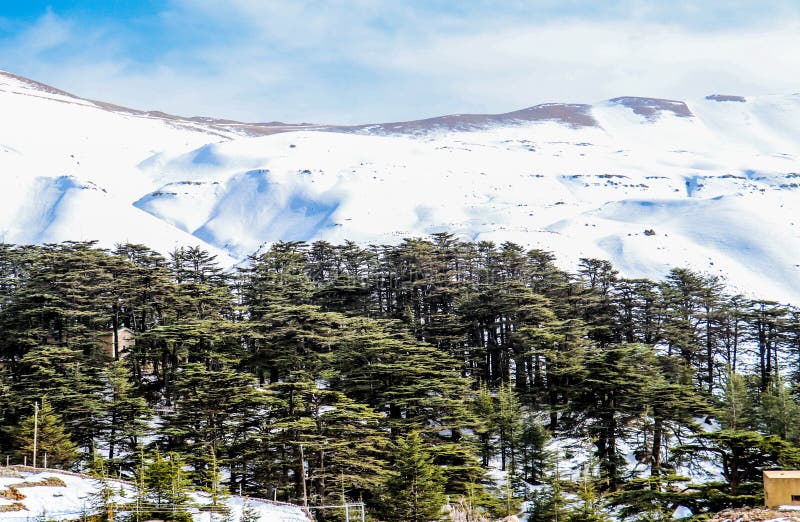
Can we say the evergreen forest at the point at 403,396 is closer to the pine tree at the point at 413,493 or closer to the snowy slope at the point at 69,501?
the pine tree at the point at 413,493

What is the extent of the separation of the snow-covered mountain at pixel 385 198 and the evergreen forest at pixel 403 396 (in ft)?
147

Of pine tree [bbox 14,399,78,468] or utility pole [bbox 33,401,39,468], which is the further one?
pine tree [bbox 14,399,78,468]

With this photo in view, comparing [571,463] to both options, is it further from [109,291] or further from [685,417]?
[109,291]

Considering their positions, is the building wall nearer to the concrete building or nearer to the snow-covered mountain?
the concrete building

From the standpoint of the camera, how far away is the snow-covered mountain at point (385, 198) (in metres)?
109

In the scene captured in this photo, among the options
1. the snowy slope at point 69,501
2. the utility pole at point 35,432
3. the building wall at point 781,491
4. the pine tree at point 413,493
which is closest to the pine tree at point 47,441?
the utility pole at point 35,432

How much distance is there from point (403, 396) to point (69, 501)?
18.3 m

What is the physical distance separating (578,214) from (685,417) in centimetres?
9999

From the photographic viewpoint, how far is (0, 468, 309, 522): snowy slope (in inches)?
935

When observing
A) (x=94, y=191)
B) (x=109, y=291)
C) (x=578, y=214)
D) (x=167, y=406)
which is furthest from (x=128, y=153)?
(x=167, y=406)

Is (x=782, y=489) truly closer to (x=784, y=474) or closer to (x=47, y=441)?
(x=784, y=474)

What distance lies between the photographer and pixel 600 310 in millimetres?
55844

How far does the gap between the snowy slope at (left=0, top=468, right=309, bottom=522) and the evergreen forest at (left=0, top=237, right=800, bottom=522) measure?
1.44 metres

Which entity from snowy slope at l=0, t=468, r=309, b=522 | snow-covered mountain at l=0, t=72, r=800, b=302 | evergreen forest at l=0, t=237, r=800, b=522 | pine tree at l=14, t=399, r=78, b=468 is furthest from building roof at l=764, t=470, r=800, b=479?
snow-covered mountain at l=0, t=72, r=800, b=302
